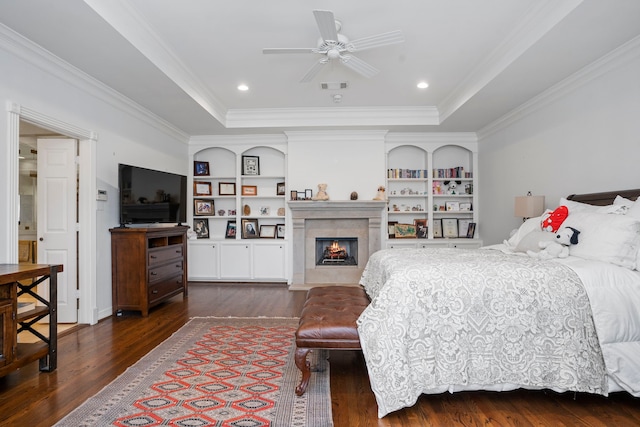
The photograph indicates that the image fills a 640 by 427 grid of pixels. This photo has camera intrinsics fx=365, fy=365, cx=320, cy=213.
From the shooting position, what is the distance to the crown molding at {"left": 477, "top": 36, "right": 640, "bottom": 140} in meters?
2.97

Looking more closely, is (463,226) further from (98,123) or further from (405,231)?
(98,123)

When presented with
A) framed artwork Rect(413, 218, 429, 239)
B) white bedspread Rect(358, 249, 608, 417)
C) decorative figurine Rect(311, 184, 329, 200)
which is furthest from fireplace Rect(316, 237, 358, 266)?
white bedspread Rect(358, 249, 608, 417)

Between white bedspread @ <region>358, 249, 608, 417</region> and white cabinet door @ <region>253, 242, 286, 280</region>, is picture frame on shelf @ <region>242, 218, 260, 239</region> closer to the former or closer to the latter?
white cabinet door @ <region>253, 242, 286, 280</region>

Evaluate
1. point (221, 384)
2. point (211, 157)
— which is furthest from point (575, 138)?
point (211, 157)

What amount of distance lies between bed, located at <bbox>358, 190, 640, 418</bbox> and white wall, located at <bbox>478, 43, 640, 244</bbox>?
1.49m

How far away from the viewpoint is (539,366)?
2090mm

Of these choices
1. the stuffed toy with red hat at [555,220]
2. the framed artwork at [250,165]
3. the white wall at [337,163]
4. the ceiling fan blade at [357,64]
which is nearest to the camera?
the stuffed toy with red hat at [555,220]

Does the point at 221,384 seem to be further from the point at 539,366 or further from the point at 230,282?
the point at 230,282

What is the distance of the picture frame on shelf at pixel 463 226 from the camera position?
6.26 m

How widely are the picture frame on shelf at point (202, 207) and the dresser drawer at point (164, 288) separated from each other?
1674 millimetres

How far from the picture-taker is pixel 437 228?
247 inches

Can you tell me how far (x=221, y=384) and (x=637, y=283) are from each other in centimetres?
258

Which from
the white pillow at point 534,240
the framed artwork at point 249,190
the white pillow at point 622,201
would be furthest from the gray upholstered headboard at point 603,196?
the framed artwork at point 249,190

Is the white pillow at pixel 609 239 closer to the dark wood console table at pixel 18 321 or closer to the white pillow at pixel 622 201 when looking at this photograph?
the white pillow at pixel 622 201
